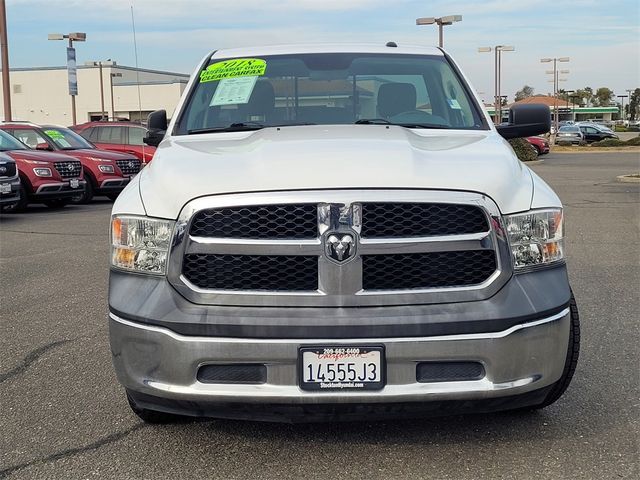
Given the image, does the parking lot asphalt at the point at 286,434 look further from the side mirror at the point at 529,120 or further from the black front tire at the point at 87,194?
the black front tire at the point at 87,194

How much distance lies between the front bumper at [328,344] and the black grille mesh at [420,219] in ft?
1.34

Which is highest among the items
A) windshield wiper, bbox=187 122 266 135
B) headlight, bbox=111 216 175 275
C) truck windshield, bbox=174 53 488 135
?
truck windshield, bbox=174 53 488 135

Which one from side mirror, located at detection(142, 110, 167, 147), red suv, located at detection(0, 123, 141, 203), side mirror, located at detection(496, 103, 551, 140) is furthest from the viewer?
red suv, located at detection(0, 123, 141, 203)

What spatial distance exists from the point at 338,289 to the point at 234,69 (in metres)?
2.30

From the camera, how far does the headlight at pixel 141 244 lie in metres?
3.10

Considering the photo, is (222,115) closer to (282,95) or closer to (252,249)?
(282,95)

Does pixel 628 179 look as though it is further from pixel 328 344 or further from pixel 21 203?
pixel 328 344

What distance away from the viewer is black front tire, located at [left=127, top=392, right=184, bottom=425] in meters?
3.61

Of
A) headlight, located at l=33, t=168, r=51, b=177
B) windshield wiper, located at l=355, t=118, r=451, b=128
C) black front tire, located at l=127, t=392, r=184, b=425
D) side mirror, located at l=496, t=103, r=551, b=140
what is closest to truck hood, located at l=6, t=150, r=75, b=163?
headlight, located at l=33, t=168, r=51, b=177

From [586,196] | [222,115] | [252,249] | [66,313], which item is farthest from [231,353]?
[586,196]

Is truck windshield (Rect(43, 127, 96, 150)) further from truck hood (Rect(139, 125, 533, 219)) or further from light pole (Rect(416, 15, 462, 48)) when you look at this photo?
light pole (Rect(416, 15, 462, 48))

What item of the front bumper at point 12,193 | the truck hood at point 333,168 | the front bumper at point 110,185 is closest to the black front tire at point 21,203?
the front bumper at point 12,193

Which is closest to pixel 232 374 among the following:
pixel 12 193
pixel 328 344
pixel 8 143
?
pixel 328 344

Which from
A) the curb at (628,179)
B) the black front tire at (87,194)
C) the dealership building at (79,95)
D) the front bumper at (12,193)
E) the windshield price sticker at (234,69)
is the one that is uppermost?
the dealership building at (79,95)
